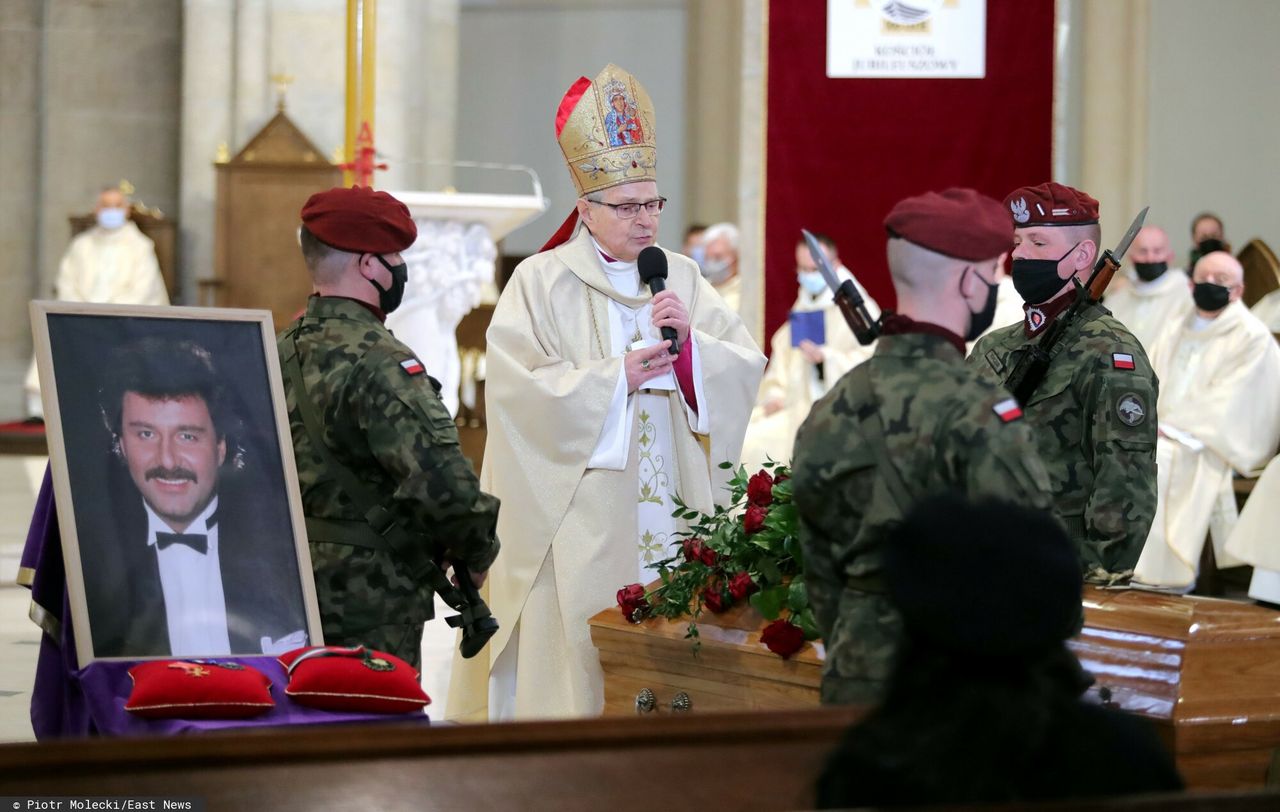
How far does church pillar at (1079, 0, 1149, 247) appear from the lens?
13.5 meters

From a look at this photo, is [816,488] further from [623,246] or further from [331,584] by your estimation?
[623,246]

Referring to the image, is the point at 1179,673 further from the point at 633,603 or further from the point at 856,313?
the point at 633,603

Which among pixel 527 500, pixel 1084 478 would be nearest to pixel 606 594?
pixel 527 500

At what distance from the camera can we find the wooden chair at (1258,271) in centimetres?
1105

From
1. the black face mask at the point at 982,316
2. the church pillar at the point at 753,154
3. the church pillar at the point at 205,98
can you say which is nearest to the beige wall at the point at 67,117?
the church pillar at the point at 205,98

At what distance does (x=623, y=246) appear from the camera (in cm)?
454

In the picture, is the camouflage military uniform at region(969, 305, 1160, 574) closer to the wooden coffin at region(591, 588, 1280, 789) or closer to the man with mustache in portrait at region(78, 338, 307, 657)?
the wooden coffin at region(591, 588, 1280, 789)

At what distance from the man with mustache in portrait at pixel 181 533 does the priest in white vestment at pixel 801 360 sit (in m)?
6.41

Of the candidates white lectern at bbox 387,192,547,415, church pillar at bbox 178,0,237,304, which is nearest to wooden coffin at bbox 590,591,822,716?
white lectern at bbox 387,192,547,415

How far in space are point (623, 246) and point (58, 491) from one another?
194 centimetres

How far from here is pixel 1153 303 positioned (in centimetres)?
964

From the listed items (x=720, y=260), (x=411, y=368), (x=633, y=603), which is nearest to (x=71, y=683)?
(x=411, y=368)

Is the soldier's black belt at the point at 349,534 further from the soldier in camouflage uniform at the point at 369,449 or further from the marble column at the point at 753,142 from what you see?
the marble column at the point at 753,142

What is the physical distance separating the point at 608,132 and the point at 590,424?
2.88 feet
